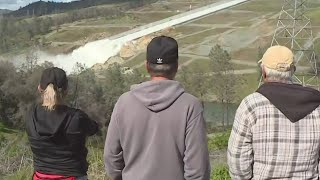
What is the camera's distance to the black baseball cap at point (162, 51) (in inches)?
110

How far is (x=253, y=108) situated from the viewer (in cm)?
298

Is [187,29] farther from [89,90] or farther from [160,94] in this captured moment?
[160,94]

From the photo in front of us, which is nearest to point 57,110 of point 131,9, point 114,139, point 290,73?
point 114,139

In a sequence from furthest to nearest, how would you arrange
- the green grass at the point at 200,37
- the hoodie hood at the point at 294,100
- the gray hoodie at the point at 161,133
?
the green grass at the point at 200,37, the hoodie hood at the point at 294,100, the gray hoodie at the point at 161,133

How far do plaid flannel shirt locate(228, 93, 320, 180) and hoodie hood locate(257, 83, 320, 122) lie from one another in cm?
3

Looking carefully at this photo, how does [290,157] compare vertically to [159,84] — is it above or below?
below

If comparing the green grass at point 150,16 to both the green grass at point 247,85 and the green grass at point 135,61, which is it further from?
the green grass at point 247,85

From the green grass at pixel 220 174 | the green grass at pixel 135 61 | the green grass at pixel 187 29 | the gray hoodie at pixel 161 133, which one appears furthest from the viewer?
the green grass at pixel 187 29

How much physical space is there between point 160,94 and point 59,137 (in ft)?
2.90

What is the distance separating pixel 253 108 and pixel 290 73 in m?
0.29

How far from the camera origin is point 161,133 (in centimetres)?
281

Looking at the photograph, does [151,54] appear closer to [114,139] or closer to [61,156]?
[114,139]

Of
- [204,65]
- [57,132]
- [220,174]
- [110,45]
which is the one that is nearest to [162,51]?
[57,132]

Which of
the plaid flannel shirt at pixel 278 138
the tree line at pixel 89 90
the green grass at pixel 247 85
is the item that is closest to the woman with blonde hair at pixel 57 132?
the plaid flannel shirt at pixel 278 138
